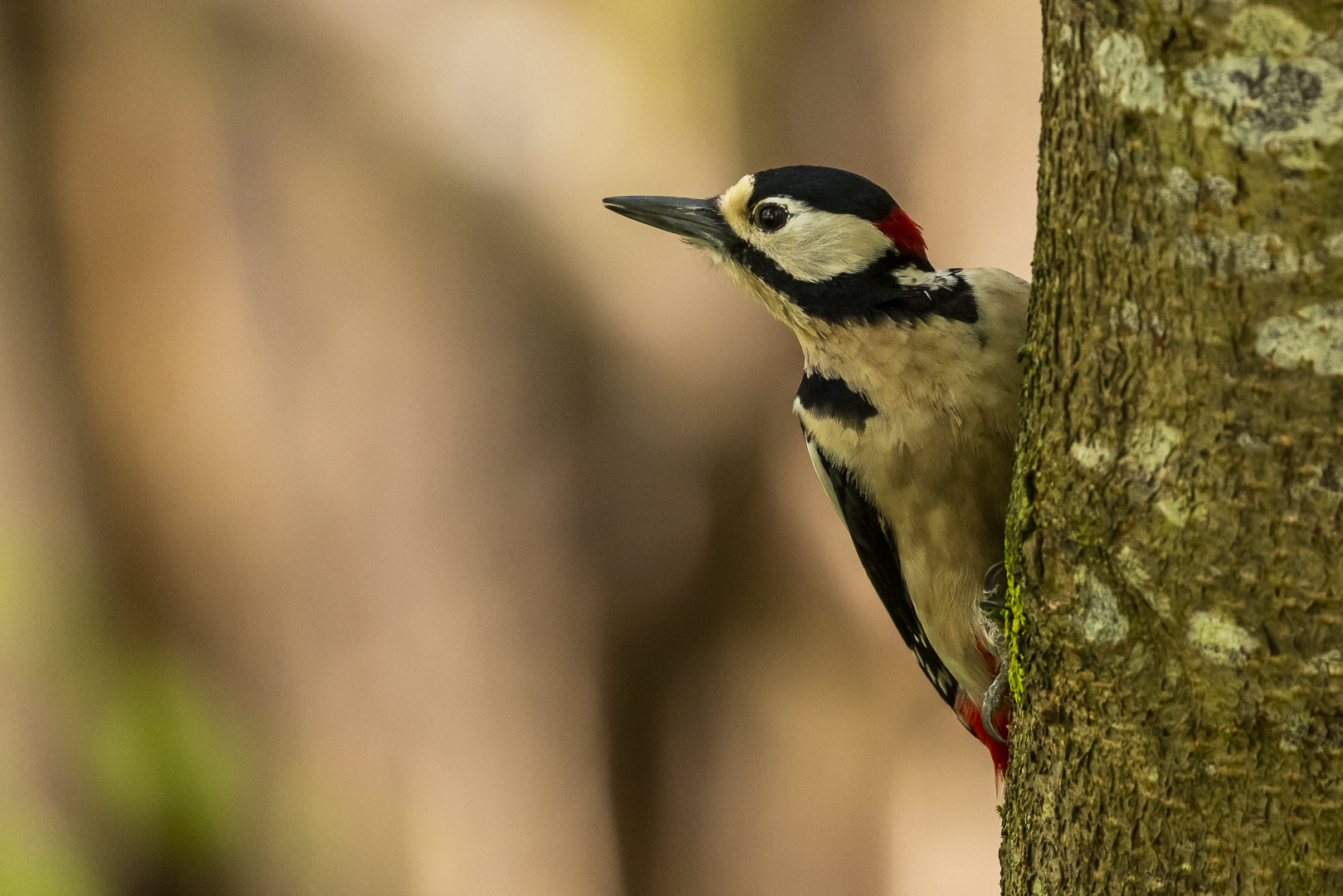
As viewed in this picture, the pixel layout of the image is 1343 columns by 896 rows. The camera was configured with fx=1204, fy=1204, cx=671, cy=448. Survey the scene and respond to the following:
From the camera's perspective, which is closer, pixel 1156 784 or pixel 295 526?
pixel 1156 784

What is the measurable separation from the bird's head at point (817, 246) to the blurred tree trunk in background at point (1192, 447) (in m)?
0.62

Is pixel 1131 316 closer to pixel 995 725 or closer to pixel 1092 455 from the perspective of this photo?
pixel 1092 455

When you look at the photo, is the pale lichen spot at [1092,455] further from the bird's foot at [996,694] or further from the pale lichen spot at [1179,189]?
the bird's foot at [996,694]

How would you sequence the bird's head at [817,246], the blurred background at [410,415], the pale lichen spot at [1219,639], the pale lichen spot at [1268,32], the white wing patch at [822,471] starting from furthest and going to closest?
the blurred background at [410,415]
the white wing patch at [822,471]
the bird's head at [817,246]
the pale lichen spot at [1219,639]
the pale lichen spot at [1268,32]

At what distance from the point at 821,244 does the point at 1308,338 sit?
95 centimetres

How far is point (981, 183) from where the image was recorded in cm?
297

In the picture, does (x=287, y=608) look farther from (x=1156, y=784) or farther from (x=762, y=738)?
(x=1156, y=784)

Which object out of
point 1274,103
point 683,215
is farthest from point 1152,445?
point 683,215

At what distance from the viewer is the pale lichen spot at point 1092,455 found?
100cm

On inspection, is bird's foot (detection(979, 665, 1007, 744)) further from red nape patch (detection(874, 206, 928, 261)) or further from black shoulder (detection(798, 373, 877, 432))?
red nape patch (detection(874, 206, 928, 261))

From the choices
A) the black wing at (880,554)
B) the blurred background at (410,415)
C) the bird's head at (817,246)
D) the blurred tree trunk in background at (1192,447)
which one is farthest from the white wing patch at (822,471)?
the blurred background at (410,415)

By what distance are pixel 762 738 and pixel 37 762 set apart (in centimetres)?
188


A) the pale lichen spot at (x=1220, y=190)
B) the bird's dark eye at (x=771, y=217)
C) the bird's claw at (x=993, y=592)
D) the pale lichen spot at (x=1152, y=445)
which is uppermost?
the pale lichen spot at (x=1220, y=190)

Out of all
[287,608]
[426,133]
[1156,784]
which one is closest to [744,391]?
[426,133]
